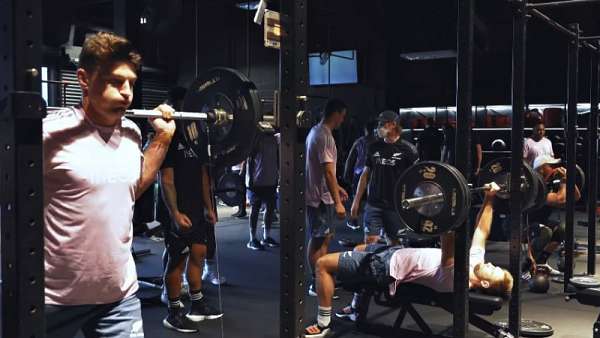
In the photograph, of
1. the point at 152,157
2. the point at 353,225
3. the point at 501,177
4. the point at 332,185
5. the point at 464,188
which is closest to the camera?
the point at 152,157

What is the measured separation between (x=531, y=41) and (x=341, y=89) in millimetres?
3258

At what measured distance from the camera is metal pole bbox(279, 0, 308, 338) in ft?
4.89

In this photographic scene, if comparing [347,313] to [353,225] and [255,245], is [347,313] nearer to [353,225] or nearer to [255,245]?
[255,245]

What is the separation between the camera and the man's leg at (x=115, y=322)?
1536 mm

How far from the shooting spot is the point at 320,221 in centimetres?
382

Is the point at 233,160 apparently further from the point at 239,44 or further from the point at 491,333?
the point at 239,44

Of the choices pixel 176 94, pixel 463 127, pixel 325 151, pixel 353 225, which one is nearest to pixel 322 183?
pixel 325 151

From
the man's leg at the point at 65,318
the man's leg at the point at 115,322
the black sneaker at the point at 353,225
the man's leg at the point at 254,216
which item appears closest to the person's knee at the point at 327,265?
the man's leg at the point at 115,322

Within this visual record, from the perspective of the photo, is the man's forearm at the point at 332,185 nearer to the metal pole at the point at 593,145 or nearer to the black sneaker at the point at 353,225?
the metal pole at the point at 593,145

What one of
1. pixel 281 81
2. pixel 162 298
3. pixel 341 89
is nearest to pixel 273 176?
pixel 162 298

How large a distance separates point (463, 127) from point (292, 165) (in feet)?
3.04

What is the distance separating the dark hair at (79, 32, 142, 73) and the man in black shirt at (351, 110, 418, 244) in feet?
9.17

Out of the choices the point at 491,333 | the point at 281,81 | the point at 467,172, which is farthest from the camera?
the point at 491,333

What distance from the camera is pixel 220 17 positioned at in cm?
1167
